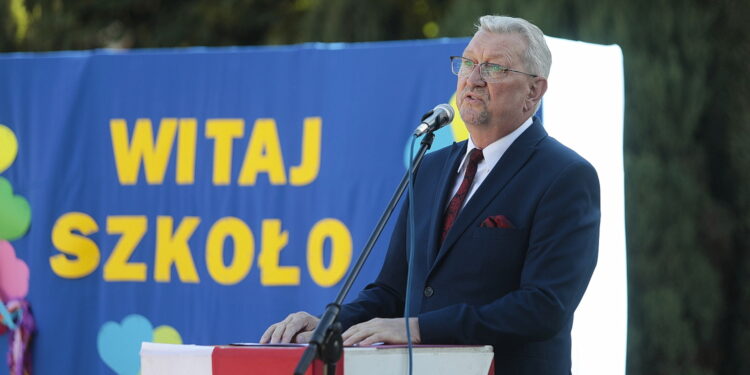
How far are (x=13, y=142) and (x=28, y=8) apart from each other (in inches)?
104

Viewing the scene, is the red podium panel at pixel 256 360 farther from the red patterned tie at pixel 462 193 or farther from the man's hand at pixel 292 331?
the red patterned tie at pixel 462 193

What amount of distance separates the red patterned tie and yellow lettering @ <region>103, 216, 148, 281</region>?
2472 mm

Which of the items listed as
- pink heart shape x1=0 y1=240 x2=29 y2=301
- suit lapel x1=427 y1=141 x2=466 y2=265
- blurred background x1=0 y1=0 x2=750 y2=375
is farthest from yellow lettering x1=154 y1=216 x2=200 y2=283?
suit lapel x1=427 y1=141 x2=466 y2=265

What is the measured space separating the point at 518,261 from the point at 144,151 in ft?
8.93

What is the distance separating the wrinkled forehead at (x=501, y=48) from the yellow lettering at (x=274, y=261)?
2.20 metres

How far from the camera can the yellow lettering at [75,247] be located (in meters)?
4.73

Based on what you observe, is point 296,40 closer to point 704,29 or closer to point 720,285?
point 704,29

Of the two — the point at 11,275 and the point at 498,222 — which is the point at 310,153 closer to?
the point at 11,275

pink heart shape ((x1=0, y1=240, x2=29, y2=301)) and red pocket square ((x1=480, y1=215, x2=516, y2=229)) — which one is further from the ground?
red pocket square ((x1=480, y1=215, x2=516, y2=229))

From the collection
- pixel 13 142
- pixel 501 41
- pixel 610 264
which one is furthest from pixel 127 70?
pixel 501 41

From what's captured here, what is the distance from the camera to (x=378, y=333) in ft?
7.16

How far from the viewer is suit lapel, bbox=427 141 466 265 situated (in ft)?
8.14

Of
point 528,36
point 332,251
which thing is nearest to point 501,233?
point 528,36

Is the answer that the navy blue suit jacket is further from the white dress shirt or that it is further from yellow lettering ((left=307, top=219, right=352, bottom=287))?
yellow lettering ((left=307, top=219, right=352, bottom=287))
